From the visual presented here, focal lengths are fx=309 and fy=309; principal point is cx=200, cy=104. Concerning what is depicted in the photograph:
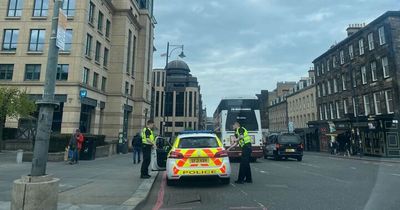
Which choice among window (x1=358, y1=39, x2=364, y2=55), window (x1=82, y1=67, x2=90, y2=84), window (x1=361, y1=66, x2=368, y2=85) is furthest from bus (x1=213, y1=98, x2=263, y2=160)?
window (x1=358, y1=39, x2=364, y2=55)

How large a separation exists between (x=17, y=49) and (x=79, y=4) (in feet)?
23.6

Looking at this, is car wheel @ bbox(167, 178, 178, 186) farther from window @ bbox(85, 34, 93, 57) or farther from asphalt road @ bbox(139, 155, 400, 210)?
window @ bbox(85, 34, 93, 57)

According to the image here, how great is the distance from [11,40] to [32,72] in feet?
13.1

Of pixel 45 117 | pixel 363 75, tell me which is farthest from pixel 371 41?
pixel 45 117

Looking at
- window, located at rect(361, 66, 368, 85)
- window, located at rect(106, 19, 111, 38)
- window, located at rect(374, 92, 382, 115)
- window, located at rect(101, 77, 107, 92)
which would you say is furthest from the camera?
window, located at rect(106, 19, 111, 38)

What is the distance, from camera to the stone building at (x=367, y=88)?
2888 centimetres

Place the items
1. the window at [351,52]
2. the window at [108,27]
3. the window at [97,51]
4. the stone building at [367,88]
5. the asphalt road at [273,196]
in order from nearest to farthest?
the asphalt road at [273,196], the stone building at [367,88], the window at [97,51], the window at [108,27], the window at [351,52]

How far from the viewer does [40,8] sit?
29.5 m

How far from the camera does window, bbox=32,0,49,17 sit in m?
29.4

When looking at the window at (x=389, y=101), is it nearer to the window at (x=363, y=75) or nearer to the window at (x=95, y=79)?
the window at (x=363, y=75)

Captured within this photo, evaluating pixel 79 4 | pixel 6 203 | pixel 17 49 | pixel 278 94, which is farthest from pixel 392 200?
pixel 278 94

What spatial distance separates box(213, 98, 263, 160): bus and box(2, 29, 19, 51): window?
22.1 meters

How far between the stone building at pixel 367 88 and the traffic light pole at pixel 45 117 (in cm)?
3061

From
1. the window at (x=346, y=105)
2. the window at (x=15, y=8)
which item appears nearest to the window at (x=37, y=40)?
the window at (x=15, y=8)
